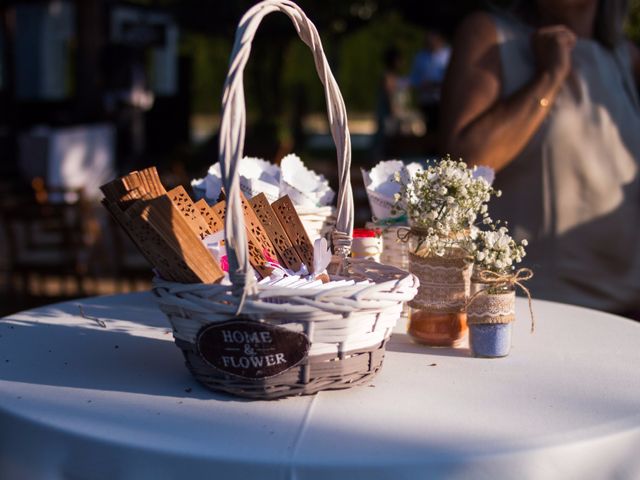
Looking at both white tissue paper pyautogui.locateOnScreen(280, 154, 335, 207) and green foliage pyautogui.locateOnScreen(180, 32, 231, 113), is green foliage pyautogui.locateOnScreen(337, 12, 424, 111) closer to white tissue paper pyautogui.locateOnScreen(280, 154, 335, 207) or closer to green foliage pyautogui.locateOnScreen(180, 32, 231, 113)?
green foliage pyautogui.locateOnScreen(180, 32, 231, 113)

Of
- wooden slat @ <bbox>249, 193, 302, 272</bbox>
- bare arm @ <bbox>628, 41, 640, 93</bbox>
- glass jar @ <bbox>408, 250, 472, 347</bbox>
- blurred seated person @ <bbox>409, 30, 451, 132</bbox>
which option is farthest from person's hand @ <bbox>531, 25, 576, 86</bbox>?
blurred seated person @ <bbox>409, 30, 451, 132</bbox>

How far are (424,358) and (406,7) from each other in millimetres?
7026

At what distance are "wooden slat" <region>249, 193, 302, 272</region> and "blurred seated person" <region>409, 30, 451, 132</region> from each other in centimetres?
742

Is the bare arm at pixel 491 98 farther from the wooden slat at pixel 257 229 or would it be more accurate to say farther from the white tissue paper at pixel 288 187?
the wooden slat at pixel 257 229

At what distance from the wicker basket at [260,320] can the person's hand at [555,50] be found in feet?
4.12

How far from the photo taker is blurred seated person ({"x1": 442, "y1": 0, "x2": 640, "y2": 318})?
7.92 feet

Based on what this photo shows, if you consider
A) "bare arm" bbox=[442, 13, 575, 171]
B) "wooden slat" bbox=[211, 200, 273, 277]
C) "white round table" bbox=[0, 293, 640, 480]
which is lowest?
"white round table" bbox=[0, 293, 640, 480]

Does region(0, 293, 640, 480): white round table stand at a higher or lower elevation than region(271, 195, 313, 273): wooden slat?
lower

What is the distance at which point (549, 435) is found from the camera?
1.21m

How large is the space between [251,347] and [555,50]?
5.09 ft

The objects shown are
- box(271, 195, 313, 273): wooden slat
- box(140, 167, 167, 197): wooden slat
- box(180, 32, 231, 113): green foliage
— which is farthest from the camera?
box(180, 32, 231, 113): green foliage

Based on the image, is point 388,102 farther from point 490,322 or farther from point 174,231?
point 174,231

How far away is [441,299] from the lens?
159cm

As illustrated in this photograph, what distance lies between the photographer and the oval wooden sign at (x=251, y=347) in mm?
1266
